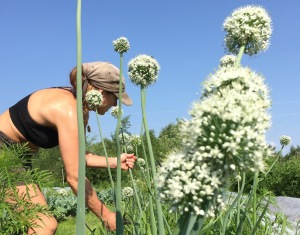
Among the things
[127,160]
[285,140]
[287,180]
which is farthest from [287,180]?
[127,160]

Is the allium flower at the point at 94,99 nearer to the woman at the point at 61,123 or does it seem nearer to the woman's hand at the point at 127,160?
the woman at the point at 61,123

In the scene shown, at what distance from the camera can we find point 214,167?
105 centimetres

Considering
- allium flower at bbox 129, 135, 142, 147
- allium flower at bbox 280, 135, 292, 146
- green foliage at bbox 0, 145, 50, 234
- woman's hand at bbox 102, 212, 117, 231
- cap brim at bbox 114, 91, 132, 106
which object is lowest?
woman's hand at bbox 102, 212, 117, 231

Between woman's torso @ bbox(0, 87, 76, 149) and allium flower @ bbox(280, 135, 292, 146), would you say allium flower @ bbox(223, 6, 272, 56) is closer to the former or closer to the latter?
woman's torso @ bbox(0, 87, 76, 149)

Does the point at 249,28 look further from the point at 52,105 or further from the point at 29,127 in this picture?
the point at 29,127

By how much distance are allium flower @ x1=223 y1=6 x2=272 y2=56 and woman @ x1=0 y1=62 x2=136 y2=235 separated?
1.40 meters

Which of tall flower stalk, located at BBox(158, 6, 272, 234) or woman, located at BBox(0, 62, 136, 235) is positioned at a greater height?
woman, located at BBox(0, 62, 136, 235)

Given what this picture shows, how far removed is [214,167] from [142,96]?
106 centimetres

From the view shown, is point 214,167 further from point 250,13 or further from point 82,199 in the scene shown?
point 250,13

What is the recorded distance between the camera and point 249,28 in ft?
5.58

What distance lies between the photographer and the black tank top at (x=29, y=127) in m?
3.34

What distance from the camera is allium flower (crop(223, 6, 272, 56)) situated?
1708 millimetres

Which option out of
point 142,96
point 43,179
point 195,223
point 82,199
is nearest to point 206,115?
point 195,223

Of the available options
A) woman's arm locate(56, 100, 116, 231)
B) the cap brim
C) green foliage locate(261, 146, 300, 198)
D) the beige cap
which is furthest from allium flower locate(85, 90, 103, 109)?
green foliage locate(261, 146, 300, 198)
